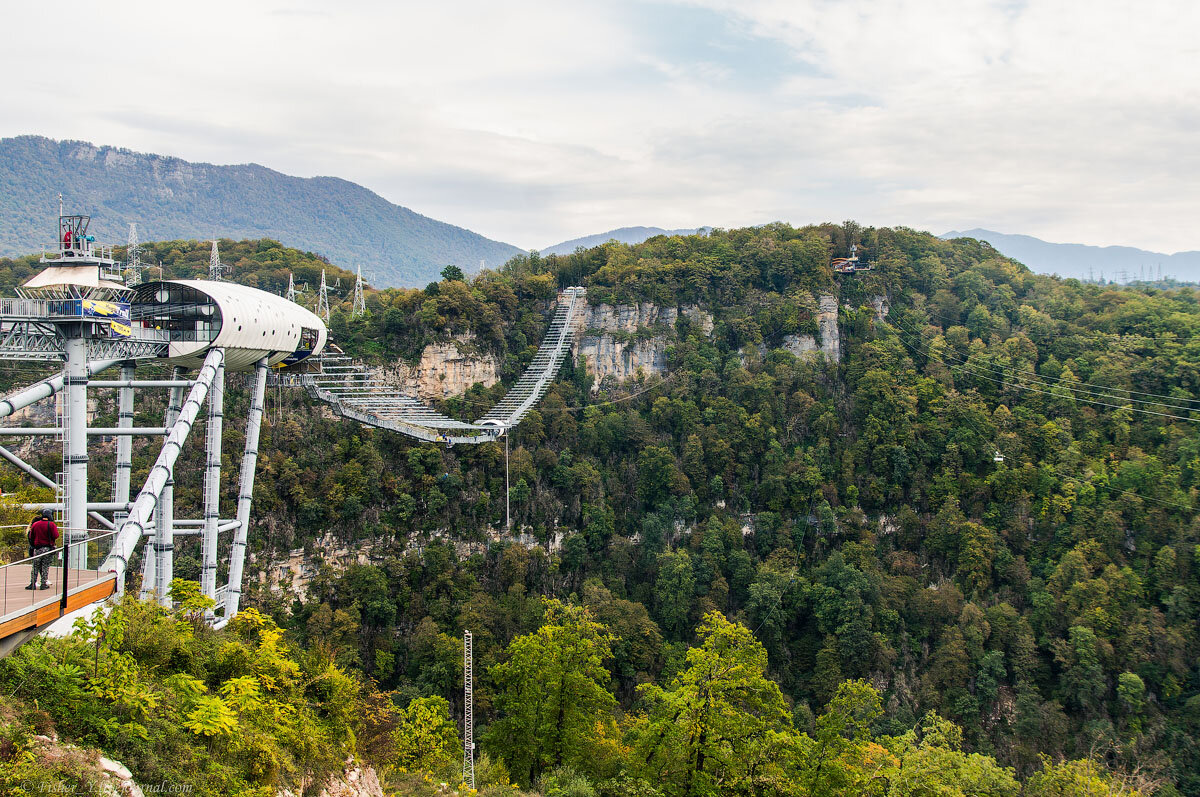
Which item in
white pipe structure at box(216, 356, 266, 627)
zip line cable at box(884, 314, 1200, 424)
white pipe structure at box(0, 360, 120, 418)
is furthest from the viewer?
zip line cable at box(884, 314, 1200, 424)

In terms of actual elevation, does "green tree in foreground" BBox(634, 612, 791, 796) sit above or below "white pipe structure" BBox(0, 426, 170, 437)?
below

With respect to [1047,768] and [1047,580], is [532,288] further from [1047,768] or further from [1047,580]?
[1047,768]

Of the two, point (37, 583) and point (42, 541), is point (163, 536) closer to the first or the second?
point (42, 541)

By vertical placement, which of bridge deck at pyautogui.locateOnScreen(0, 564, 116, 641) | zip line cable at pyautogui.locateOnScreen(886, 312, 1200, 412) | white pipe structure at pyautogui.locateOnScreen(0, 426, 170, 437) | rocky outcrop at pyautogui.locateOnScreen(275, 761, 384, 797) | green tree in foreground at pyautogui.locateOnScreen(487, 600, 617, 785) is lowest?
green tree in foreground at pyautogui.locateOnScreen(487, 600, 617, 785)

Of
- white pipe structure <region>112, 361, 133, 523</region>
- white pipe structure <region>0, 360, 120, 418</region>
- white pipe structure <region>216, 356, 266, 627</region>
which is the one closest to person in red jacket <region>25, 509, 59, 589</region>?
white pipe structure <region>0, 360, 120, 418</region>

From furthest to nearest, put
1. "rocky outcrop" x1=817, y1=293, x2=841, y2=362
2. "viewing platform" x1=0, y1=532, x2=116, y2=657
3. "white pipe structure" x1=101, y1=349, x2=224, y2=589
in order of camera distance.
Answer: "rocky outcrop" x1=817, y1=293, x2=841, y2=362, "white pipe structure" x1=101, y1=349, x2=224, y2=589, "viewing platform" x1=0, y1=532, x2=116, y2=657

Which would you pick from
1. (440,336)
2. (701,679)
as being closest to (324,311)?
(440,336)

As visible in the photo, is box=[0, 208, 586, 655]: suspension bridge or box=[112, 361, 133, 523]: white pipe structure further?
box=[112, 361, 133, 523]: white pipe structure

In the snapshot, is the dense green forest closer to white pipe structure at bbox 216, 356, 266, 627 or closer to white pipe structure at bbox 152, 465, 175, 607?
white pipe structure at bbox 216, 356, 266, 627
